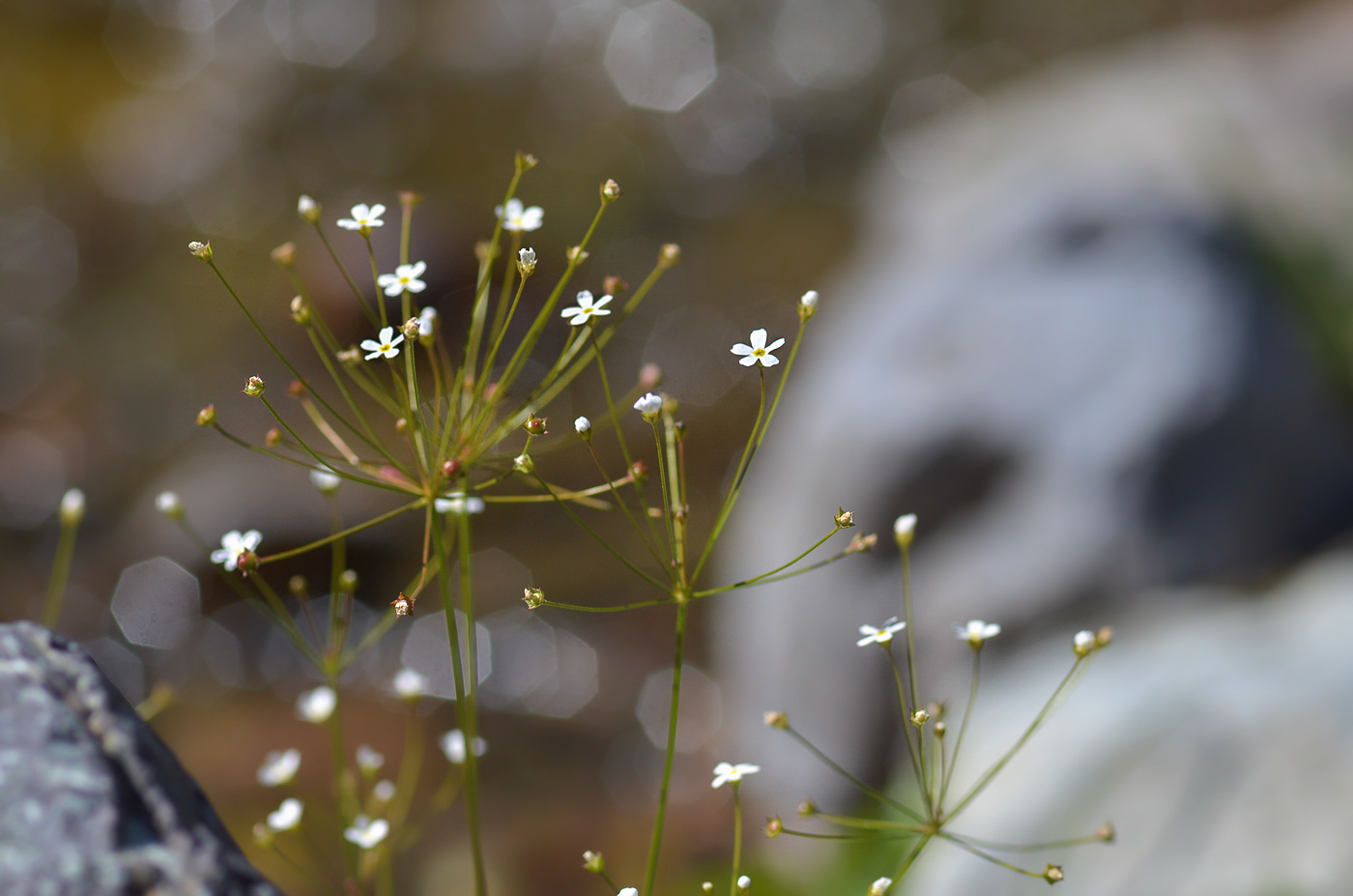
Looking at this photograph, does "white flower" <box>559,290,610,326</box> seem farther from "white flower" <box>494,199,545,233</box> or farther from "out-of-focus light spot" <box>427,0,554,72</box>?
"out-of-focus light spot" <box>427,0,554,72</box>

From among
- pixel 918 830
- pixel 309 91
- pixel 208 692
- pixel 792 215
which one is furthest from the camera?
pixel 309 91

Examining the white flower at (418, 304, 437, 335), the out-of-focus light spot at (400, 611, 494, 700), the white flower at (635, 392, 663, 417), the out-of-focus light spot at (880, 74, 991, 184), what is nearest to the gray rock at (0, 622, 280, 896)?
the white flower at (418, 304, 437, 335)

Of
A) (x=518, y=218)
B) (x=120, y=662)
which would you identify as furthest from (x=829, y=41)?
(x=518, y=218)

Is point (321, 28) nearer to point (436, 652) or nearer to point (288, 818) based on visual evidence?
point (436, 652)

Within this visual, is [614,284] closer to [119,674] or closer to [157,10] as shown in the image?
[119,674]

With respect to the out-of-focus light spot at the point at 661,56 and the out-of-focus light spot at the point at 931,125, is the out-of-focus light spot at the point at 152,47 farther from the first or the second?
the out-of-focus light spot at the point at 931,125

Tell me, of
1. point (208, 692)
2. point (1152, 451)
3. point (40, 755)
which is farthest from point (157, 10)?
point (40, 755)
